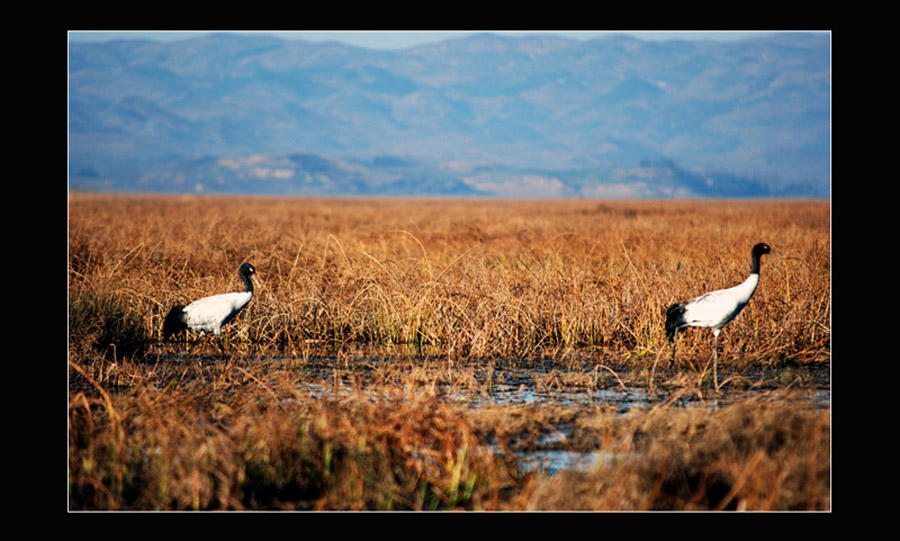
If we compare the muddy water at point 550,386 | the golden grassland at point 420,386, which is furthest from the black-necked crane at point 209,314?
the muddy water at point 550,386

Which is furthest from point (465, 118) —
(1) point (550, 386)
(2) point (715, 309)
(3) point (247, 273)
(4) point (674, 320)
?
(1) point (550, 386)

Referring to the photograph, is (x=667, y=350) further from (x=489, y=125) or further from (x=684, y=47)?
(x=684, y=47)

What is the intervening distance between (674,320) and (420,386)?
2524 mm

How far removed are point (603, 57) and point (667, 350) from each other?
153724mm

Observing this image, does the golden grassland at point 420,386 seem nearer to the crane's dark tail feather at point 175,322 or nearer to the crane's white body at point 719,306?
the crane's dark tail feather at point 175,322

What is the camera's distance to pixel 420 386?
6.81 m

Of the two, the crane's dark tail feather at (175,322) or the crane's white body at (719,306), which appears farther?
the crane's dark tail feather at (175,322)

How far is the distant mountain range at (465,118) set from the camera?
115 meters

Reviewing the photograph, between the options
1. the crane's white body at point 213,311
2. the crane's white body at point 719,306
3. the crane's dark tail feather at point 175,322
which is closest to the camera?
the crane's white body at point 719,306

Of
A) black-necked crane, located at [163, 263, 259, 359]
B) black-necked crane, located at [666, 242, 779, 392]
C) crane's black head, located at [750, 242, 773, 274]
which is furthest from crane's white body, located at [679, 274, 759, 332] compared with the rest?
black-necked crane, located at [163, 263, 259, 359]

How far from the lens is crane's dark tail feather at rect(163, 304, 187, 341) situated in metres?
8.36

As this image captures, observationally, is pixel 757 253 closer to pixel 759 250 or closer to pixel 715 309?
pixel 759 250

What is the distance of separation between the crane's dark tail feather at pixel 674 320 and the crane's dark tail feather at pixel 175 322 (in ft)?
15.4
